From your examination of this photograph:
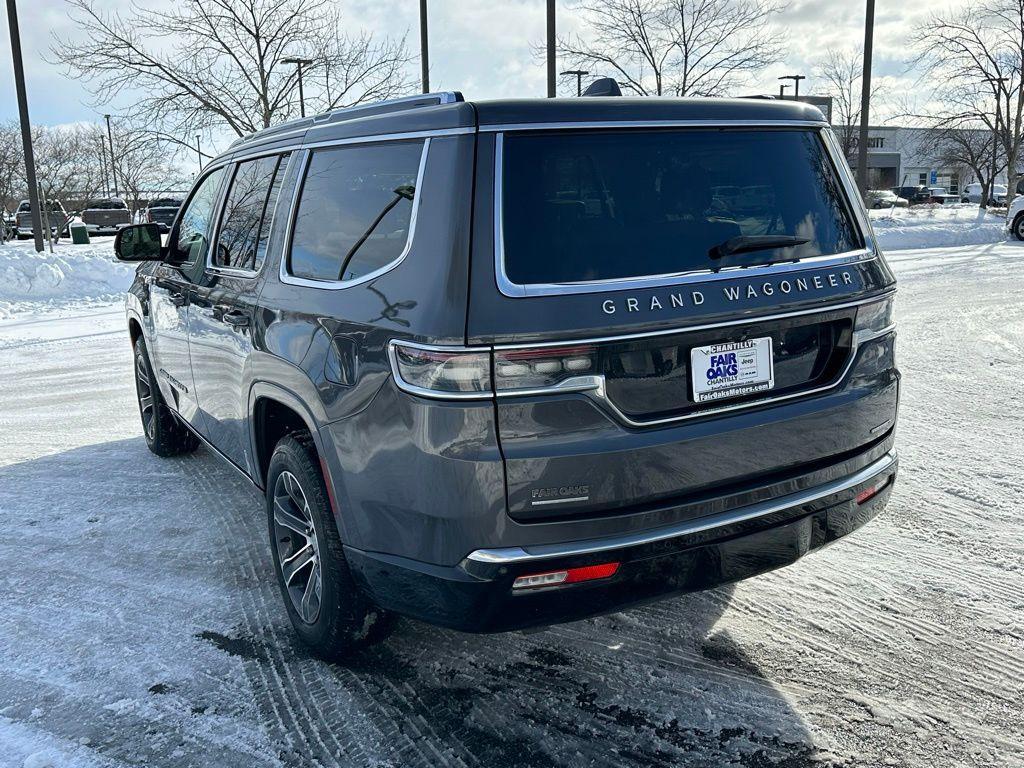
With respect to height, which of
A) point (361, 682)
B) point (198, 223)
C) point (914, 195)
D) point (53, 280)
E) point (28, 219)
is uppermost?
point (914, 195)

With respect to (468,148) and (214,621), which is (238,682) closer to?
(214,621)

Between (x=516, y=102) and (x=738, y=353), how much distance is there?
1.00m

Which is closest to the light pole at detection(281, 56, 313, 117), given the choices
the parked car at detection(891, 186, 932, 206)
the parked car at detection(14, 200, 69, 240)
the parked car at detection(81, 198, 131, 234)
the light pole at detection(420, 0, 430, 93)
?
the light pole at detection(420, 0, 430, 93)

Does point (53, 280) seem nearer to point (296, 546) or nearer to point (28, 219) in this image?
point (296, 546)

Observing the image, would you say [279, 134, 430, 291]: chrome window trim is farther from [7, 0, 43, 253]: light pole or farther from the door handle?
[7, 0, 43, 253]: light pole

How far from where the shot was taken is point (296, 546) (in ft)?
11.3

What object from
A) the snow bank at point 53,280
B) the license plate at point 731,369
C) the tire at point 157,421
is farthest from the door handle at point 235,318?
the snow bank at point 53,280

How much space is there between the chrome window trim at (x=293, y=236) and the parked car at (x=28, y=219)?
28.8 meters

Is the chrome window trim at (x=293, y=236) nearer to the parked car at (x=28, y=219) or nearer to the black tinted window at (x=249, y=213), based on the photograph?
the black tinted window at (x=249, y=213)

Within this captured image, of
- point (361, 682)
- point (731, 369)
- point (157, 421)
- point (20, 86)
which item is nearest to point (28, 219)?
point (20, 86)

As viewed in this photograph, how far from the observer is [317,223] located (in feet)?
10.8

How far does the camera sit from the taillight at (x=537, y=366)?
242 centimetres

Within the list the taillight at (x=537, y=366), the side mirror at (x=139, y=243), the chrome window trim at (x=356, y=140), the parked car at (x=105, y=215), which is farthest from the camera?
the parked car at (x=105, y=215)

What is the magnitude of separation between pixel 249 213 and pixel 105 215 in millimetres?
35060
